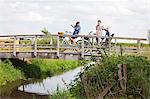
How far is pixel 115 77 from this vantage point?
16.2 meters

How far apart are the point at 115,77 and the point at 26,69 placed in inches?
634

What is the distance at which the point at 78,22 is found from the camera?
85.4ft

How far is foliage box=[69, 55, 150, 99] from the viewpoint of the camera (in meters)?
13.8

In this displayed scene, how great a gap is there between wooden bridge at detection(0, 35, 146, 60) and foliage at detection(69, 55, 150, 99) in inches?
231

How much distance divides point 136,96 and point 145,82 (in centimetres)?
238

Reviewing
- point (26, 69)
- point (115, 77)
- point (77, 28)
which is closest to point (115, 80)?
point (115, 77)

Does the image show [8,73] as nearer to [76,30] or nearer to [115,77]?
[76,30]

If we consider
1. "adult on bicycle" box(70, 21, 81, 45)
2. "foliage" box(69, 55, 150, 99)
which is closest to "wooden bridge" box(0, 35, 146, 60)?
"adult on bicycle" box(70, 21, 81, 45)

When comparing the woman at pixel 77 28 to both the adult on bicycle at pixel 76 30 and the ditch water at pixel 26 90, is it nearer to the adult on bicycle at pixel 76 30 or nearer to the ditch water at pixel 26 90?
the adult on bicycle at pixel 76 30

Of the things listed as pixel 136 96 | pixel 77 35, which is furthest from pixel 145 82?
pixel 77 35

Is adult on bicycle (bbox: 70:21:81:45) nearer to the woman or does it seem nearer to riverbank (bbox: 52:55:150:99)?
the woman

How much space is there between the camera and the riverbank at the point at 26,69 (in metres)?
28.8

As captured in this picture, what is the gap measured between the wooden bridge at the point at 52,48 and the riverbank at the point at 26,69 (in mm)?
839

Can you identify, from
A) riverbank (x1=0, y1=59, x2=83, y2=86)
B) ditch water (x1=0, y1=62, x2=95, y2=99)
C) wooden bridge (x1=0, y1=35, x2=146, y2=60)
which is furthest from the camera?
riverbank (x1=0, y1=59, x2=83, y2=86)
